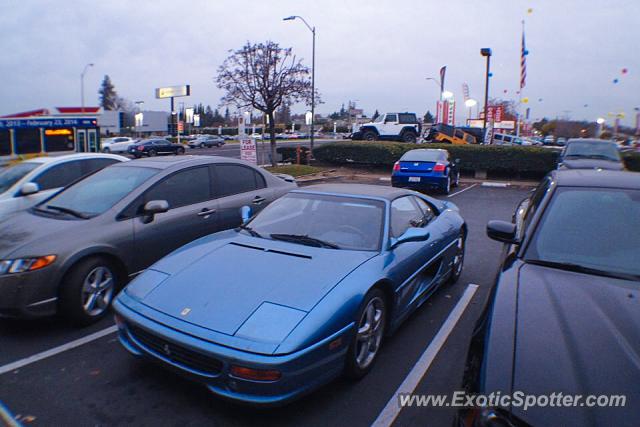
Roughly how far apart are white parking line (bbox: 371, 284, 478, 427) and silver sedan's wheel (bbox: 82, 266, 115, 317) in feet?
9.47

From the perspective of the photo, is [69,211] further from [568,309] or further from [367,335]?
[568,309]

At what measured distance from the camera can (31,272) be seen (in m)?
3.78

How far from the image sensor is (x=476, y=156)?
19.3 m

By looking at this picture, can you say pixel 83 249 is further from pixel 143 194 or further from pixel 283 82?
pixel 283 82

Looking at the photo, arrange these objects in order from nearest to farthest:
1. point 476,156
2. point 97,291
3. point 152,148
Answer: point 97,291
point 476,156
point 152,148

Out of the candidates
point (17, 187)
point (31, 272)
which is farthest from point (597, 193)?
point (17, 187)

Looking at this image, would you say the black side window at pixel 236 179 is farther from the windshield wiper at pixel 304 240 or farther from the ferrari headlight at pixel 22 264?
the ferrari headlight at pixel 22 264

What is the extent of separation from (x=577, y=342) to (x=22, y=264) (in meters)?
4.14

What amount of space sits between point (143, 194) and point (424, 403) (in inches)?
138

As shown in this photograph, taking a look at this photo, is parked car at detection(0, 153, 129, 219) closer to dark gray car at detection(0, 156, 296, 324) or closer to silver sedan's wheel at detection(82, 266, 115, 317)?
dark gray car at detection(0, 156, 296, 324)

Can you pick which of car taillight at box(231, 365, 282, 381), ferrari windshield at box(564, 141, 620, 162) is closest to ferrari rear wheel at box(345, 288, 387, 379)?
car taillight at box(231, 365, 282, 381)

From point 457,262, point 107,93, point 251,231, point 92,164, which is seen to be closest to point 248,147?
point 92,164

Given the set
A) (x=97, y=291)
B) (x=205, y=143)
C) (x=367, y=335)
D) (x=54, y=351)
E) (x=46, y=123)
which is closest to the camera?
(x=367, y=335)

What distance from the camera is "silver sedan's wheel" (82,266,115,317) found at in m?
4.12
